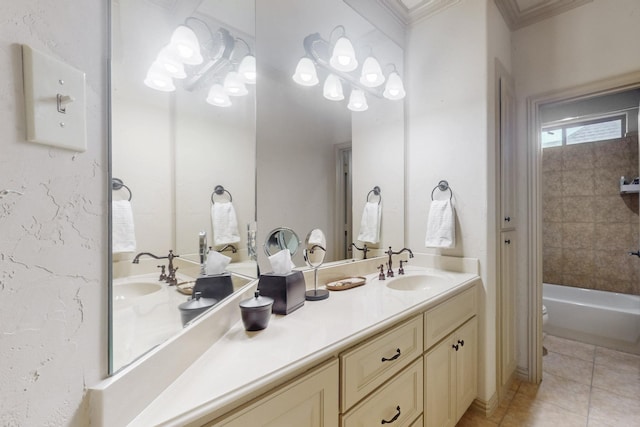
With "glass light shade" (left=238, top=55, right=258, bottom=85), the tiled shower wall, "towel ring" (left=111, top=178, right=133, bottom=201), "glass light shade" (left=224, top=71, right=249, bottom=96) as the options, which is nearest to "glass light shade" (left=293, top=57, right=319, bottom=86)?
"glass light shade" (left=238, top=55, right=258, bottom=85)

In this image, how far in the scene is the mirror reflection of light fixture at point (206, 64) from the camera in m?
0.70

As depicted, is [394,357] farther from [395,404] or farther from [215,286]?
[215,286]

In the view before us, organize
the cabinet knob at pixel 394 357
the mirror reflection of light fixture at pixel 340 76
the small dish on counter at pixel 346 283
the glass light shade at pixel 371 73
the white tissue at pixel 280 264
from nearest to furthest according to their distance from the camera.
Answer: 1. the cabinet knob at pixel 394 357
2. the white tissue at pixel 280 264
3. the small dish on counter at pixel 346 283
4. the mirror reflection of light fixture at pixel 340 76
5. the glass light shade at pixel 371 73

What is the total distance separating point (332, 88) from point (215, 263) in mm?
1242

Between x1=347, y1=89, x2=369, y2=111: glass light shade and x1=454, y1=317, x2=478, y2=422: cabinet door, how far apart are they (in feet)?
4.54

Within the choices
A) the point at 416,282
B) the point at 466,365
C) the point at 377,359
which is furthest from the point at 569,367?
the point at 377,359

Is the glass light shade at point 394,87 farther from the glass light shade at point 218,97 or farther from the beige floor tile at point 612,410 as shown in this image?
the beige floor tile at point 612,410

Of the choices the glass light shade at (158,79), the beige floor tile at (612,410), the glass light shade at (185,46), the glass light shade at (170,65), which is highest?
the glass light shade at (185,46)

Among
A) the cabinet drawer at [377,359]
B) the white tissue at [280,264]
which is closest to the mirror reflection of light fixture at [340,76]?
the white tissue at [280,264]

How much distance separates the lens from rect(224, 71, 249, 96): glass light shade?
106cm

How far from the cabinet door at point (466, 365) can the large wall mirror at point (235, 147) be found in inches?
26.3

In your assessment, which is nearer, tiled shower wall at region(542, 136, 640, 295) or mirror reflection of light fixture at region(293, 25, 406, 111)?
mirror reflection of light fixture at region(293, 25, 406, 111)

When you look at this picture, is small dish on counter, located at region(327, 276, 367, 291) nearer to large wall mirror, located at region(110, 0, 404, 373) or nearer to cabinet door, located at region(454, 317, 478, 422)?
large wall mirror, located at region(110, 0, 404, 373)

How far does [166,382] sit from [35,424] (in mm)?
234
